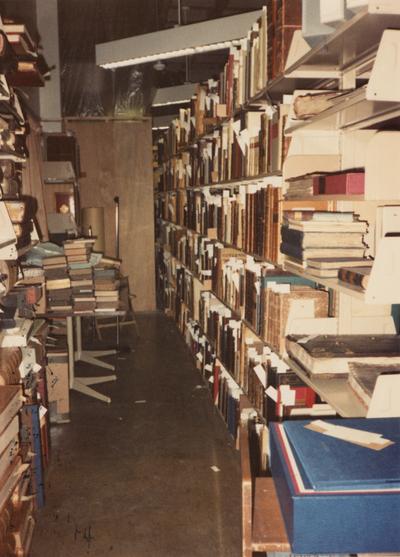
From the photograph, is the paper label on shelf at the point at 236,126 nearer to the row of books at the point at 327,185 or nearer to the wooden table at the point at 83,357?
the row of books at the point at 327,185

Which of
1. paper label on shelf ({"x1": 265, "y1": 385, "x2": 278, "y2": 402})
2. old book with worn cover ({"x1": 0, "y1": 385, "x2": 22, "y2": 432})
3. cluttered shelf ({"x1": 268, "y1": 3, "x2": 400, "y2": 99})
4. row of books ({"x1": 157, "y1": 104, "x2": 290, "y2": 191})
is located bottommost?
paper label on shelf ({"x1": 265, "y1": 385, "x2": 278, "y2": 402})

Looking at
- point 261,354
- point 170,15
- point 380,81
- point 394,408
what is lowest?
point 261,354

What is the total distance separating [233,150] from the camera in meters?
3.67

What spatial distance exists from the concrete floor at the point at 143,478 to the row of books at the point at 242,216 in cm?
136

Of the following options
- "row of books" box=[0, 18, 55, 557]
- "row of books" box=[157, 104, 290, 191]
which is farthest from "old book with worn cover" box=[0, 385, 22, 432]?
"row of books" box=[157, 104, 290, 191]

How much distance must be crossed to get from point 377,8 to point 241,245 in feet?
6.93

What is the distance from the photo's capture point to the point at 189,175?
564 centimetres

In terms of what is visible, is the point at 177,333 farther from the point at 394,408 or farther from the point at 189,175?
the point at 394,408

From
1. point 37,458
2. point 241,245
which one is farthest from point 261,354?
point 37,458

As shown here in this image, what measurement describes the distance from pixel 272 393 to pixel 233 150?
1713 mm

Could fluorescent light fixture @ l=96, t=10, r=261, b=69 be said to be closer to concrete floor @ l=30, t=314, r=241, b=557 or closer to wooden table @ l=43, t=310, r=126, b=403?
wooden table @ l=43, t=310, r=126, b=403

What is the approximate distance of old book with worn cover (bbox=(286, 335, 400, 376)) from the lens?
6.26ft

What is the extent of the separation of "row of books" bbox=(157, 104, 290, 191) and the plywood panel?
0.90 metres

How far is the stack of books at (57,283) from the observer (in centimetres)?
427
